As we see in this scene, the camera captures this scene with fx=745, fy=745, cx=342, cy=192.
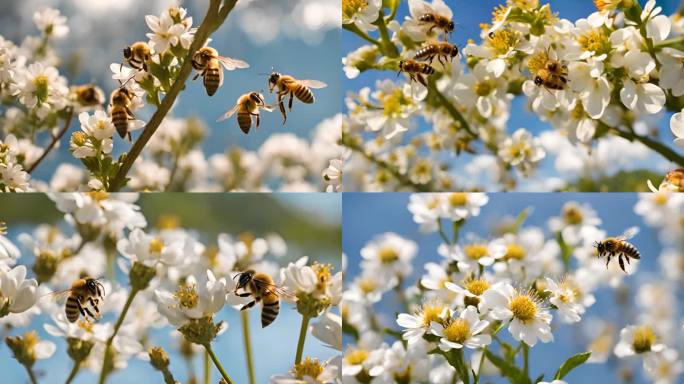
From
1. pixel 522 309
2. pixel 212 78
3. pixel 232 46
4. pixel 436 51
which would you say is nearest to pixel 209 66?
pixel 212 78

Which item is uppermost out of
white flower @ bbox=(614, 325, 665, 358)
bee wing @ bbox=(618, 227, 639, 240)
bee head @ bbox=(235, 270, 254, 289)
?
bee wing @ bbox=(618, 227, 639, 240)

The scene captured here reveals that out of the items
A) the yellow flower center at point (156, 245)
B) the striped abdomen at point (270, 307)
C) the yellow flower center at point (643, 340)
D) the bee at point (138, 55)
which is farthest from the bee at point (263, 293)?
the yellow flower center at point (643, 340)

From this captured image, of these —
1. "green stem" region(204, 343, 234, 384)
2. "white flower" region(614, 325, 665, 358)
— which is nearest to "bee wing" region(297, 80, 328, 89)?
"green stem" region(204, 343, 234, 384)

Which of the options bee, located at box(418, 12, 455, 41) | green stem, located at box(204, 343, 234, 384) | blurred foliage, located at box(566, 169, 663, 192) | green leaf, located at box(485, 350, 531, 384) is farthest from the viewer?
blurred foliage, located at box(566, 169, 663, 192)

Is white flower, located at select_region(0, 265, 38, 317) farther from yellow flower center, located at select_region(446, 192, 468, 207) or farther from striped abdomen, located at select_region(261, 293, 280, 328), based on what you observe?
yellow flower center, located at select_region(446, 192, 468, 207)

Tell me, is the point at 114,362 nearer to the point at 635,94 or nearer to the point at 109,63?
the point at 109,63

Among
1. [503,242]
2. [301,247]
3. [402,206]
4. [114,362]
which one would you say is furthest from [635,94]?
A: [114,362]

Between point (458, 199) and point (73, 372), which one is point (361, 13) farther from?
point (73, 372)
